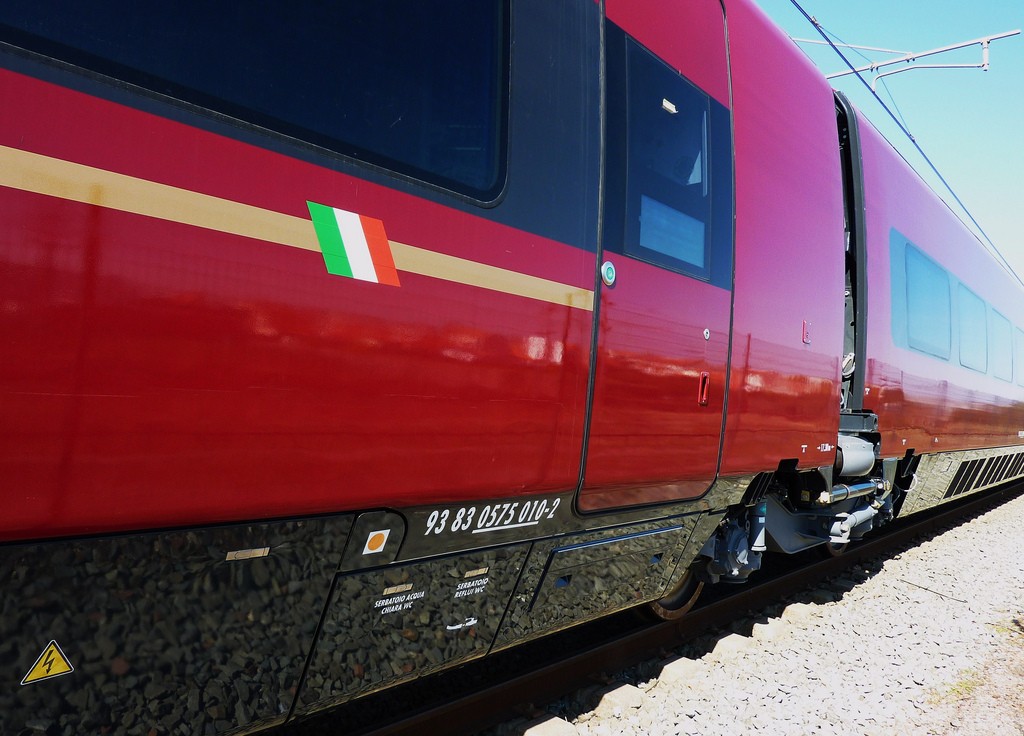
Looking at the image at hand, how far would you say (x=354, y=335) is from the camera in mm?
1941

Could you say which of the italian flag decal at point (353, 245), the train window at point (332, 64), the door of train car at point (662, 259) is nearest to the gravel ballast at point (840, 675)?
the door of train car at point (662, 259)

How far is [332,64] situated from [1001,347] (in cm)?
1111

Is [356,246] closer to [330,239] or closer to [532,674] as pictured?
[330,239]

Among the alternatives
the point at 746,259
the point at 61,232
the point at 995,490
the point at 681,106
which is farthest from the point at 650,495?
the point at 995,490

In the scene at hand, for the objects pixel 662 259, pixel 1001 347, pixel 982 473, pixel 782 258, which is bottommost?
pixel 982 473

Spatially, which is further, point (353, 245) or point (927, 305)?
point (927, 305)

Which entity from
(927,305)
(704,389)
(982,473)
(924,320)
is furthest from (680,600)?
(982,473)

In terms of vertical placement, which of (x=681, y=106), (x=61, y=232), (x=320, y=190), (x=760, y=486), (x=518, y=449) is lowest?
(x=760, y=486)

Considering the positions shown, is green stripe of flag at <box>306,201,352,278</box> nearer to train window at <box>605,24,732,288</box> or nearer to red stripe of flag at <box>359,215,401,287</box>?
red stripe of flag at <box>359,215,401,287</box>

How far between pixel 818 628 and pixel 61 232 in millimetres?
4998

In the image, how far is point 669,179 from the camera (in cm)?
323

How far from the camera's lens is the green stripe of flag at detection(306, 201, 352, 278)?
186 cm

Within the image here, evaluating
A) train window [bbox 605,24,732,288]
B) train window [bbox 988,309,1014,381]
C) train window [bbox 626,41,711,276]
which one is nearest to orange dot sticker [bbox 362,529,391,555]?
train window [bbox 605,24,732,288]

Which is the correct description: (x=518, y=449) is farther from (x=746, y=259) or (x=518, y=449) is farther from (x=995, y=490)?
(x=995, y=490)
